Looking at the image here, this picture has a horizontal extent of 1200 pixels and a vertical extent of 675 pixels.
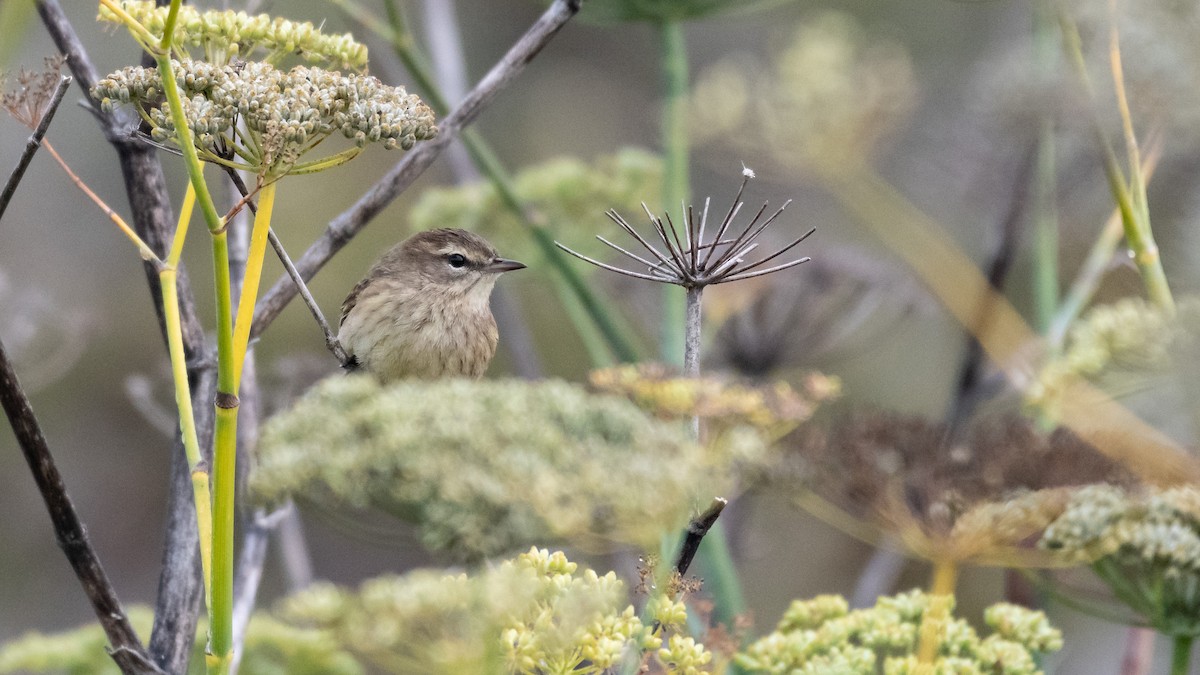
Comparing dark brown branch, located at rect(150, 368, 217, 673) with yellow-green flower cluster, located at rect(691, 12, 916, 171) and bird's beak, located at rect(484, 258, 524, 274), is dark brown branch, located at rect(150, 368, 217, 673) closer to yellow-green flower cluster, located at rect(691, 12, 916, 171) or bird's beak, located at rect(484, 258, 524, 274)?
bird's beak, located at rect(484, 258, 524, 274)

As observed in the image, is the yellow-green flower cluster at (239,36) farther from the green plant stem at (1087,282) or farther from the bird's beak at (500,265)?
the green plant stem at (1087,282)

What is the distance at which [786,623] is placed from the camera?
3.03m

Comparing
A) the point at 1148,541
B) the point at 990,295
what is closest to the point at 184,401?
the point at 1148,541

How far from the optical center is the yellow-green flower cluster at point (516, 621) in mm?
2232

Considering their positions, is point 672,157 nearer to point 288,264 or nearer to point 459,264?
point 459,264

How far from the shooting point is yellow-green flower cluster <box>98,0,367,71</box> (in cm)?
230

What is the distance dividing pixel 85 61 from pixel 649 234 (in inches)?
174

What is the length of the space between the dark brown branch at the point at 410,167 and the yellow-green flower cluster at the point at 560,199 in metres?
2.03

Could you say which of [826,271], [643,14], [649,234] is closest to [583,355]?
[649,234]

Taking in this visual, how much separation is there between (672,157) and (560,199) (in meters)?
0.88

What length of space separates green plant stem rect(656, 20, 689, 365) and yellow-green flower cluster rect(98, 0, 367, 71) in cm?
193

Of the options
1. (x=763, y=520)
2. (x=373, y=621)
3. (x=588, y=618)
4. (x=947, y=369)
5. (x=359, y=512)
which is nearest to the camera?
(x=588, y=618)

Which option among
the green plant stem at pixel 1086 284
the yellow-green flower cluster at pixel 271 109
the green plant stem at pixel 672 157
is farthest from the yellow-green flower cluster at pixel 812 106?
the yellow-green flower cluster at pixel 271 109

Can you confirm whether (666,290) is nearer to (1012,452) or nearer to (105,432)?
(1012,452)
